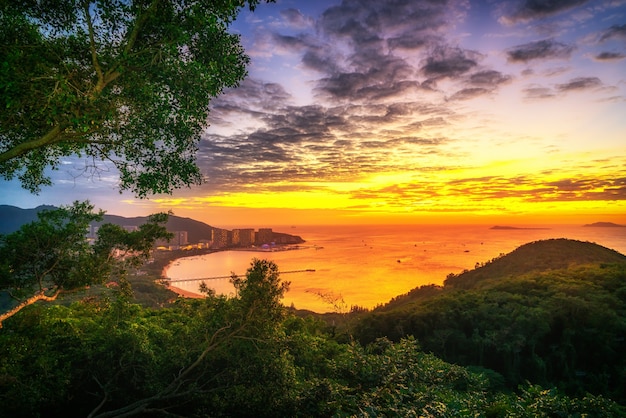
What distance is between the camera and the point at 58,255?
6.03 metres

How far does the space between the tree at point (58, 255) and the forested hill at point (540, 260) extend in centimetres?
4506

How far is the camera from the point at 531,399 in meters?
6.18

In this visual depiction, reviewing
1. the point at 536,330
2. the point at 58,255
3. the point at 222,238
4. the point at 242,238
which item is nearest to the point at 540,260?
the point at 536,330

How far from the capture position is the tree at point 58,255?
569cm

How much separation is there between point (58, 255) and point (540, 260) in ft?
199

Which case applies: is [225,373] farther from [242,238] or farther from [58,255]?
[242,238]

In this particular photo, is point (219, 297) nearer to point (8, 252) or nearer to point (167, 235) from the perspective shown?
point (167, 235)

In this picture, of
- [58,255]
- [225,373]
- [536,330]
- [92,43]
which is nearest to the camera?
[92,43]

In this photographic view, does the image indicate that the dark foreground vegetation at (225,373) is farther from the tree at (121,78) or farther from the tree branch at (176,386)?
the tree at (121,78)

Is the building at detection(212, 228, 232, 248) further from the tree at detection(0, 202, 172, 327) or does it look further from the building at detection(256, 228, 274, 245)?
the tree at detection(0, 202, 172, 327)

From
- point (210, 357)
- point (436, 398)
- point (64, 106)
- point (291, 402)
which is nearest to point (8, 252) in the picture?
point (64, 106)

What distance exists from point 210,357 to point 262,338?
1.55 m

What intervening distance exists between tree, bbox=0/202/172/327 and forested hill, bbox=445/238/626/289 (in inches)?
1774

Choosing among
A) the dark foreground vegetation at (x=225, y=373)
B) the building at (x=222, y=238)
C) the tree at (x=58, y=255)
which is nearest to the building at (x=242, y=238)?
the building at (x=222, y=238)
